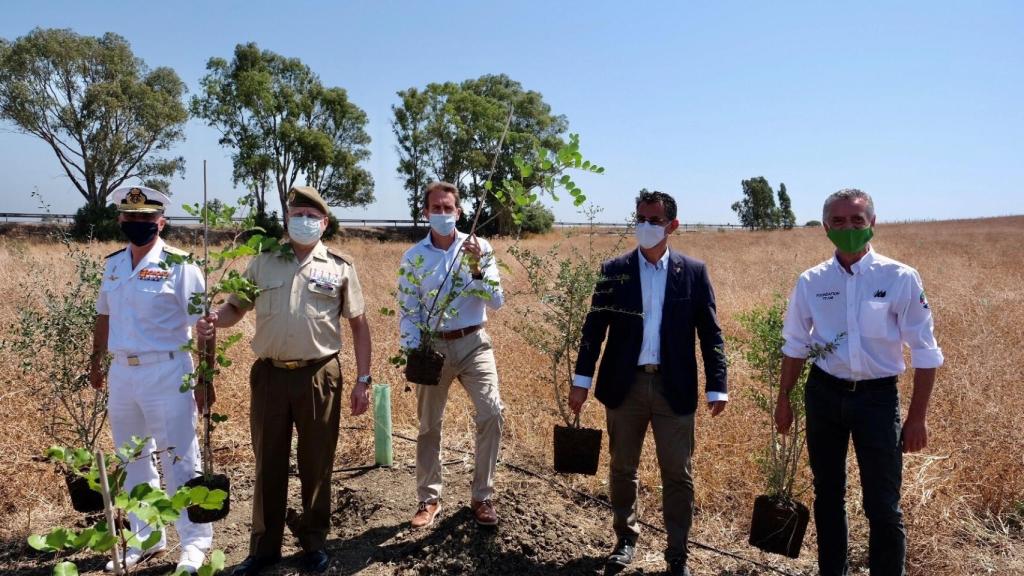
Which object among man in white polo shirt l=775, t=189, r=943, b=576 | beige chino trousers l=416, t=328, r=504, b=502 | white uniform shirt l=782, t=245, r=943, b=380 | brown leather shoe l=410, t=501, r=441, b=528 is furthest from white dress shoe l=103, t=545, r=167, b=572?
white uniform shirt l=782, t=245, r=943, b=380

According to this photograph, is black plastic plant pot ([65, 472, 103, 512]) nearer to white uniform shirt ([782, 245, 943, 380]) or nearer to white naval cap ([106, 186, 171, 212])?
white naval cap ([106, 186, 171, 212])

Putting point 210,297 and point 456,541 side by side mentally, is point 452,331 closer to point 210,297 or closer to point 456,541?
point 456,541

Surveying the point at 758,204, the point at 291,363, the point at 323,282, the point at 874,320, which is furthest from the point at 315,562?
the point at 758,204

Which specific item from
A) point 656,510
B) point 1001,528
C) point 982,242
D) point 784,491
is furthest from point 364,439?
point 982,242

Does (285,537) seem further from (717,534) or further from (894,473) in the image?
(894,473)

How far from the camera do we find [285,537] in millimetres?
3982

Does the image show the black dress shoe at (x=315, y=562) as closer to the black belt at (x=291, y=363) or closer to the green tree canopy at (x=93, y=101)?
the black belt at (x=291, y=363)

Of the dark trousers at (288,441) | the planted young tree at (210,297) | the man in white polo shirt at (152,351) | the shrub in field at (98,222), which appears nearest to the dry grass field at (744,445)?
the dark trousers at (288,441)

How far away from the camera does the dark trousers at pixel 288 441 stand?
3498mm

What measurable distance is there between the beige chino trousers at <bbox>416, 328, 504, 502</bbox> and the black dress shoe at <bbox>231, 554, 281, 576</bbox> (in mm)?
988

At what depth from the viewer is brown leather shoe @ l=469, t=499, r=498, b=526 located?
3.81 meters

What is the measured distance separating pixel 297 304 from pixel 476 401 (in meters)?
1.16

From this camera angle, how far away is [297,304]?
3447 mm

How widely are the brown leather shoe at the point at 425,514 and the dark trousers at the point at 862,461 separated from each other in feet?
7.09
